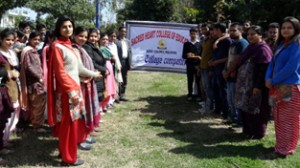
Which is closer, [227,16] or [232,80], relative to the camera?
[232,80]

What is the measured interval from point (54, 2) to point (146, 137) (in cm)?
2471

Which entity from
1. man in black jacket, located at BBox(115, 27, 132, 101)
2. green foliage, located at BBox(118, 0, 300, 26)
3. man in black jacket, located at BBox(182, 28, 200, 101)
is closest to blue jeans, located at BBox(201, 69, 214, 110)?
man in black jacket, located at BBox(182, 28, 200, 101)

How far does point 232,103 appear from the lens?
587 centimetres

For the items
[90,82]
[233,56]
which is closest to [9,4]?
[90,82]

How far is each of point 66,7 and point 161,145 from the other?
2491cm

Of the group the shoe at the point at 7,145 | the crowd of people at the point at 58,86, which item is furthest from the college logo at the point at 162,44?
the shoe at the point at 7,145

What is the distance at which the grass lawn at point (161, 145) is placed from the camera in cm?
432

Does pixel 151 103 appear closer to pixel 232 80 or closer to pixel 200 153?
pixel 232 80

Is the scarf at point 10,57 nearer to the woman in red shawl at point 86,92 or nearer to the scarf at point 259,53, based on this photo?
the woman in red shawl at point 86,92

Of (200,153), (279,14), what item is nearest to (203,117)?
(200,153)

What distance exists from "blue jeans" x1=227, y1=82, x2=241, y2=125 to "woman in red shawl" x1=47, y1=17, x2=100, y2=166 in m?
2.66

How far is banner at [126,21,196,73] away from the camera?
1004 cm

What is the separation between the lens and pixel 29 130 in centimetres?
559

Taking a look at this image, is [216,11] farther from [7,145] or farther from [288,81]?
[7,145]
